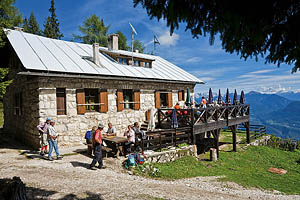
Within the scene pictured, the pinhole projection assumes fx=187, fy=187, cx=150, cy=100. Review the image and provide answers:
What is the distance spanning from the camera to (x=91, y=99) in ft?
35.8

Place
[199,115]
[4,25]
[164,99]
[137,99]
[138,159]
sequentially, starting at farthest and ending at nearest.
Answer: [164,99] → [137,99] → [199,115] → [4,25] → [138,159]

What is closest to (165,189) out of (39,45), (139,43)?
(39,45)

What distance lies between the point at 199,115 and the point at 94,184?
7443 mm

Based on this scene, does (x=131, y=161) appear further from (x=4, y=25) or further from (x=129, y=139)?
(x=4, y=25)

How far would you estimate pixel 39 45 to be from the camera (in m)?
11.5

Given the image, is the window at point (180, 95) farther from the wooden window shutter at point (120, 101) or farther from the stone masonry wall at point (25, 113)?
the stone masonry wall at point (25, 113)

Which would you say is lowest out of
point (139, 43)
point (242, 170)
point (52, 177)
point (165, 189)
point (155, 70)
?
point (242, 170)

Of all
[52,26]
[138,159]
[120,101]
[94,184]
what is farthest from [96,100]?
[52,26]

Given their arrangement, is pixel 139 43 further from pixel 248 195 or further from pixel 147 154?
pixel 248 195

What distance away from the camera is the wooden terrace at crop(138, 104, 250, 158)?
31.1 ft

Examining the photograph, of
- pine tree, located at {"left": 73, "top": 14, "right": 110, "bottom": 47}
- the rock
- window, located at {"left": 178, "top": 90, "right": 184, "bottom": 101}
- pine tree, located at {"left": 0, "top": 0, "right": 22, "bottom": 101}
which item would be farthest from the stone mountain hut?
pine tree, located at {"left": 73, "top": 14, "right": 110, "bottom": 47}

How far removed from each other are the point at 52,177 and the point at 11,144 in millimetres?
6604

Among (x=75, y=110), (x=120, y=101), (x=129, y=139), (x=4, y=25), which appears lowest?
(x=129, y=139)

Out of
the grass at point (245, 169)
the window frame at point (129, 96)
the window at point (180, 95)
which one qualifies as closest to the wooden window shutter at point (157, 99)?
the window frame at point (129, 96)
